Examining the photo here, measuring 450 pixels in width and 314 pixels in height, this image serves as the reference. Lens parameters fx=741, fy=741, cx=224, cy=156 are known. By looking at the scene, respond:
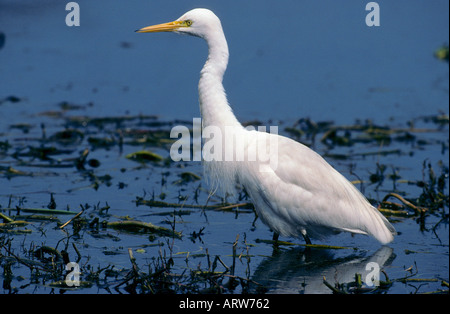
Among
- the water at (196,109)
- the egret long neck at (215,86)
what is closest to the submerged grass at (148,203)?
the water at (196,109)

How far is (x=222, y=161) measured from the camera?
634cm

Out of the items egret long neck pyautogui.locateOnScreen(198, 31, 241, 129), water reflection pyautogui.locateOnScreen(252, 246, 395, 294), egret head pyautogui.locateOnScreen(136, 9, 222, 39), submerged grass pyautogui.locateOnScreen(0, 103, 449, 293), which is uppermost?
egret head pyautogui.locateOnScreen(136, 9, 222, 39)

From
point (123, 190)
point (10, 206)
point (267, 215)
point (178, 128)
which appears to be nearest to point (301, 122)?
point (178, 128)

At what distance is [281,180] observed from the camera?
20.1 feet

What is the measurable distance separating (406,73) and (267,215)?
22.2ft

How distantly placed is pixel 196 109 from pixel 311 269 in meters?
4.90

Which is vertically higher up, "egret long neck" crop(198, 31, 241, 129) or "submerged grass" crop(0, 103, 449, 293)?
"egret long neck" crop(198, 31, 241, 129)

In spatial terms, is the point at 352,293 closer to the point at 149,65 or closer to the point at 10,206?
the point at 10,206

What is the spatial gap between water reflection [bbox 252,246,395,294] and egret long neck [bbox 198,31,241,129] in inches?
48.4

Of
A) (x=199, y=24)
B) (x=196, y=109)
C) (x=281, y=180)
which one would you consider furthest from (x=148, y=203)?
(x=196, y=109)

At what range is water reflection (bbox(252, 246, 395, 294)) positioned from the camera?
17.7 feet

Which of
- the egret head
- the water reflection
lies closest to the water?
the water reflection

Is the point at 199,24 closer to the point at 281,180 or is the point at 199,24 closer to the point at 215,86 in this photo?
the point at 215,86

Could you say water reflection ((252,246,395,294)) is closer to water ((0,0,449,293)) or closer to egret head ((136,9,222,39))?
water ((0,0,449,293))
